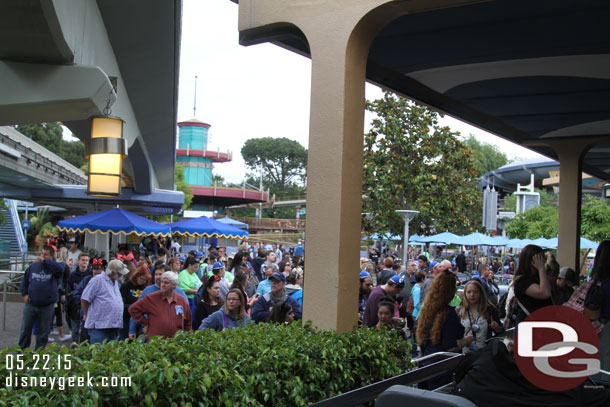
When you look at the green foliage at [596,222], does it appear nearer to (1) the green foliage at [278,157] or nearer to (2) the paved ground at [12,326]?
(2) the paved ground at [12,326]

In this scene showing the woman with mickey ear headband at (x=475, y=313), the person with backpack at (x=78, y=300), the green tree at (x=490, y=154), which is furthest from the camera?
the green tree at (x=490, y=154)

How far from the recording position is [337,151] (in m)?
5.12

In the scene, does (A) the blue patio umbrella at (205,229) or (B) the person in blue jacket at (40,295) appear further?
(A) the blue patio umbrella at (205,229)

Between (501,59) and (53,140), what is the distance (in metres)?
68.4

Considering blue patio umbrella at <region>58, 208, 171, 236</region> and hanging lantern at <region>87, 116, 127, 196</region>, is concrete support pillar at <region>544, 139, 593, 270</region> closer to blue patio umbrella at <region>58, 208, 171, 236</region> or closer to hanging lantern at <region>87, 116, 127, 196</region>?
hanging lantern at <region>87, 116, 127, 196</region>

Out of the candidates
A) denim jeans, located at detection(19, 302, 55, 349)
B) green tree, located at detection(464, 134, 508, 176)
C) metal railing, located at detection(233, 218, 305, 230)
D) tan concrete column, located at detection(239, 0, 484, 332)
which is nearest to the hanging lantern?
tan concrete column, located at detection(239, 0, 484, 332)

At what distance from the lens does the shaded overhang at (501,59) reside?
5650 mm

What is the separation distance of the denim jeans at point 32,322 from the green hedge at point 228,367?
6.47 m

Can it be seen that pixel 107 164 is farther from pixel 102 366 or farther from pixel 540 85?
pixel 540 85

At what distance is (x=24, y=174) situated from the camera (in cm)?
2197

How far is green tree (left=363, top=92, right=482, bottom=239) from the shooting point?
73.7ft

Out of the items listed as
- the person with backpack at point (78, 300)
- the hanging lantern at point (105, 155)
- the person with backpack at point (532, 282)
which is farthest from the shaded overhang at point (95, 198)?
the person with backpack at point (532, 282)

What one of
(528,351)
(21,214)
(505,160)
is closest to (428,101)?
(528,351)

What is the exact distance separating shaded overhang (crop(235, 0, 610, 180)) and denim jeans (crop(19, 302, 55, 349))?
6.47m
